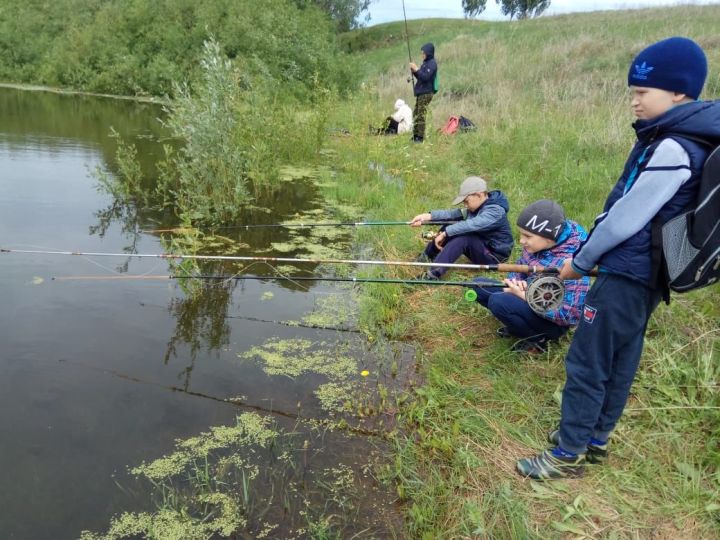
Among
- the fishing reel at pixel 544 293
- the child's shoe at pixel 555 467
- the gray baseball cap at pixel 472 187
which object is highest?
the gray baseball cap at pixel 472 187

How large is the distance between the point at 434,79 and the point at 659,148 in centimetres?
781

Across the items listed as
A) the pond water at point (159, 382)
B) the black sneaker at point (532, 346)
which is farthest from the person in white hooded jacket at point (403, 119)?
the black sneaker at point (532, 346)

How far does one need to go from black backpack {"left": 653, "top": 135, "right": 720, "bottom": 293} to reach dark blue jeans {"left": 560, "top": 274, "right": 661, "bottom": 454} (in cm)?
15

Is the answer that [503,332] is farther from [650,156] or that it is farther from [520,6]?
[520,6]

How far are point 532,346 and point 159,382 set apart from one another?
2.27 meters

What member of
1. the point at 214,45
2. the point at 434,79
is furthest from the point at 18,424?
the point at 434,79

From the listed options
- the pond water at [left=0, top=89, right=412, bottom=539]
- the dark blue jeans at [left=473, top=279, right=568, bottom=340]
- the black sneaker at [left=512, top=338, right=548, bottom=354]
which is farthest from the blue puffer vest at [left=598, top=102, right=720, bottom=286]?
the pond water at [left=0, top=89, right=412, bottom=539]

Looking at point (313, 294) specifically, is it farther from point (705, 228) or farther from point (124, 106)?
point (124, 106)

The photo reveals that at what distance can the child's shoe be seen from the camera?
7.11 feet

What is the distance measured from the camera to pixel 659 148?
5.51 feet

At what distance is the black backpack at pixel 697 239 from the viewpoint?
5.27ft

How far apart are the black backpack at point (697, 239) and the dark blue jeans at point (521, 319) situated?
1201mm

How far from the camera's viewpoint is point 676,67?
1658 millimetres

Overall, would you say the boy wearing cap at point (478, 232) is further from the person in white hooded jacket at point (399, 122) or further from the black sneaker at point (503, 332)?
the person in white hooded jacket at point (399, 122)
